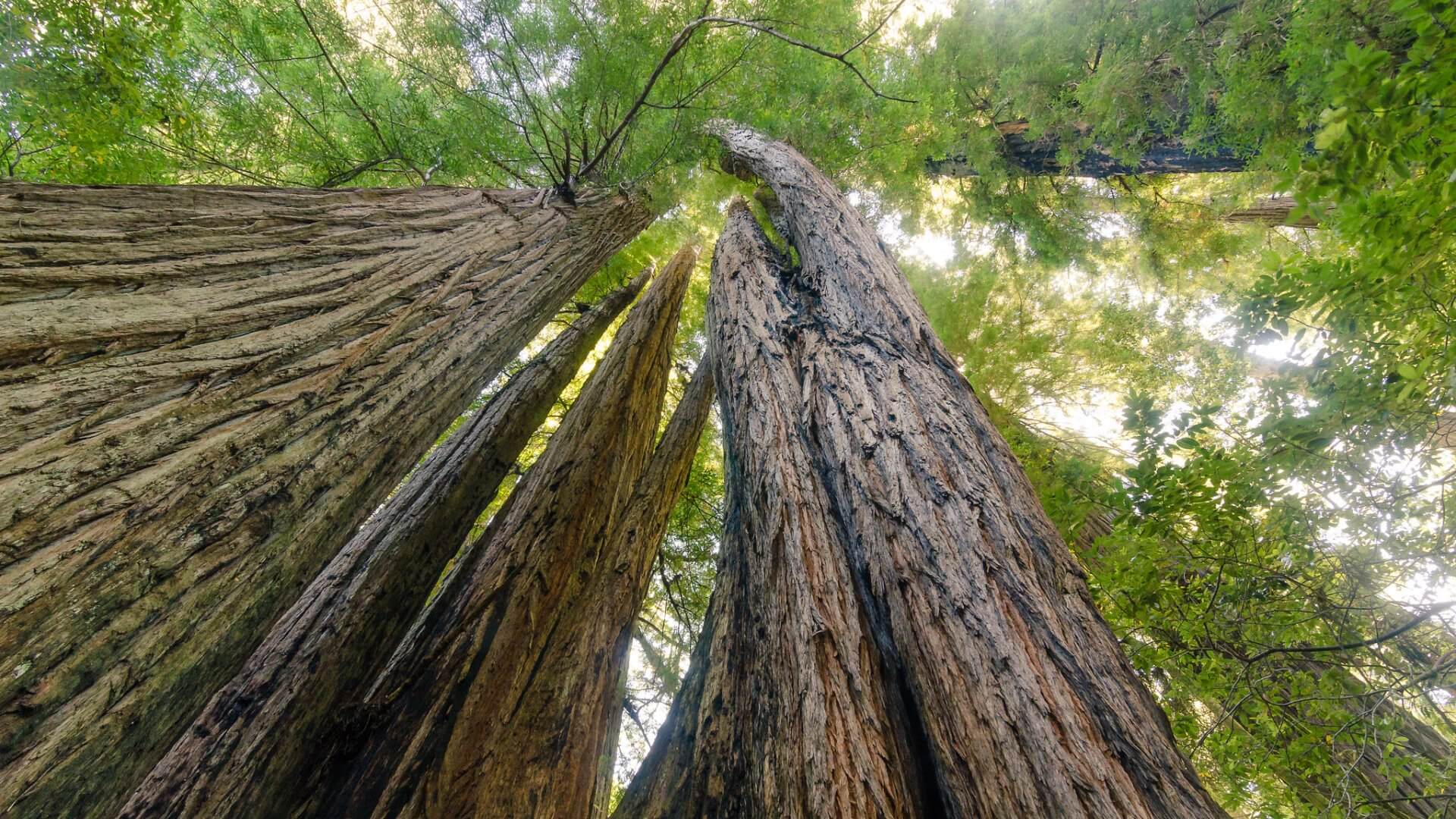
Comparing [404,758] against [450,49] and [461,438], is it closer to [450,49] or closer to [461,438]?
[461,438]

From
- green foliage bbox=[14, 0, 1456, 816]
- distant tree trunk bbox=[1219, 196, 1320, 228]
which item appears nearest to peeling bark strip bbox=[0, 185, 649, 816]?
green foliage bbox=[14, 0, 1456, 816]

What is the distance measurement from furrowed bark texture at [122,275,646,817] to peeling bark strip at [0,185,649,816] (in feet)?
2.00

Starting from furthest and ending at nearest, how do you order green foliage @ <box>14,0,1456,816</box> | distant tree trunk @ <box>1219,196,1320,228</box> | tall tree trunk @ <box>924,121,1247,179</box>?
1. distant tree trunk @ <box>1219,196,1320,228</box>
2. tall tree trunk @ <box>924,121,1247,179</box>
3. green foliage @ <box>14,0,1456,816</box>

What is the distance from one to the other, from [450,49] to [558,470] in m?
3.31

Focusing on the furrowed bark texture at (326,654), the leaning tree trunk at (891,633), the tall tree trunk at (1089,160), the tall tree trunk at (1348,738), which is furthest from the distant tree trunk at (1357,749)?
the tall tree trunk at (1089,160)

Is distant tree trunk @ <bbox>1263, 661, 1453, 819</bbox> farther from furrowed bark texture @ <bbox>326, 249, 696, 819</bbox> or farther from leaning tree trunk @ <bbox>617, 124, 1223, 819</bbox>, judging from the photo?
furrowed bark texture @ <bbox>326, 249, 696, 819</bbox>

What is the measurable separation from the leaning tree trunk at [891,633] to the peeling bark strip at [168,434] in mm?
1080

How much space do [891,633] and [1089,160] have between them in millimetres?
5083

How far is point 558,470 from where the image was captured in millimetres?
2691

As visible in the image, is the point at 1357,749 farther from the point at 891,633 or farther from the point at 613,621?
the point at 613,621

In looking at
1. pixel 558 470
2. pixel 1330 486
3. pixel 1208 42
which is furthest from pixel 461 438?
pixel 1208 42

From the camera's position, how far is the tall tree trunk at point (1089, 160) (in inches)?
152

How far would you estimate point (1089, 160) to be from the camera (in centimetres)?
461

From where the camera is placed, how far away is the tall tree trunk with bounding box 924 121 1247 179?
386cm
